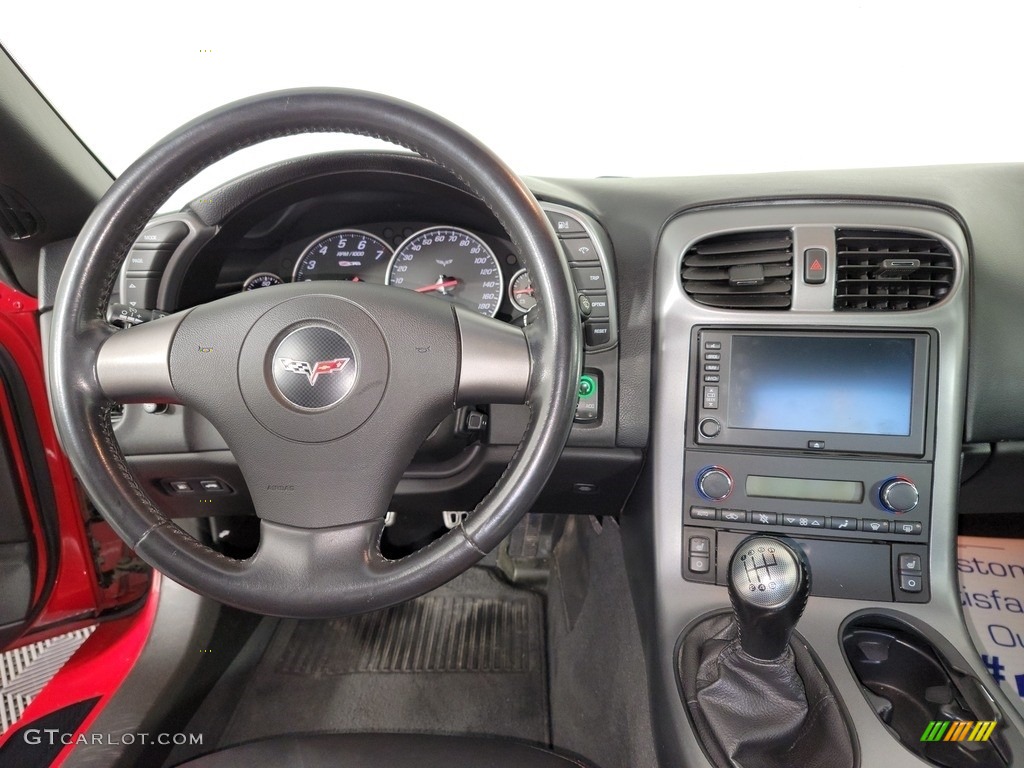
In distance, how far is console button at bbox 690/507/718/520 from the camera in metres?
1.12

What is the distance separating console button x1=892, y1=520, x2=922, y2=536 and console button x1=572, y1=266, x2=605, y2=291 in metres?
0.64

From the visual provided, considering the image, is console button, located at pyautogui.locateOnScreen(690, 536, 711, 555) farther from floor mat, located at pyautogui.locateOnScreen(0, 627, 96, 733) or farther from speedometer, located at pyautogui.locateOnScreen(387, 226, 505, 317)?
floor mat, located at pyautogui.locateOnScreen(0, 627, 96, 733)

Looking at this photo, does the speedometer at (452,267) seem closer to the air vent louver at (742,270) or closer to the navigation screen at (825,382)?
the air vent louver at (742,270)

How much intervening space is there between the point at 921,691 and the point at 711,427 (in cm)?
54

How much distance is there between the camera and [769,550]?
0.86 m

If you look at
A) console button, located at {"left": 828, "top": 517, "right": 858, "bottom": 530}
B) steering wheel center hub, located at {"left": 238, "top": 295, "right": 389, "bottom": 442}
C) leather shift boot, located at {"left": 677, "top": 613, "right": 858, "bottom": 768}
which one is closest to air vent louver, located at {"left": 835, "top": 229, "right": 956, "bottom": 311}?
console button, located at {"left": 828, "top": 517, "right": 858, "bottom": 530}

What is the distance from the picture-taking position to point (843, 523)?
1102 millimetres

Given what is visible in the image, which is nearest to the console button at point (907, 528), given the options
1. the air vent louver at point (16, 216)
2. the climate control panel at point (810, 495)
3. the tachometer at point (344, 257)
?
the climate control panel at point (810, 495)

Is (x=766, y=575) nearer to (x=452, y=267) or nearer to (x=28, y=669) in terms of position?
(x=452, y=267)

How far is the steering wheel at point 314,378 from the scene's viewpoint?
2.60 feet

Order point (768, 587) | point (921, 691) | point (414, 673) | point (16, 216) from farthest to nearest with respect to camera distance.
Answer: point (414, 673) < point (16, 216) < point (921, 691) < point (768, 587)

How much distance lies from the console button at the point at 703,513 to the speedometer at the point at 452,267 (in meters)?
0.52

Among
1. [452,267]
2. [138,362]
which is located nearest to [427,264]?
[452,267]

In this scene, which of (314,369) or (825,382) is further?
(825,382)
